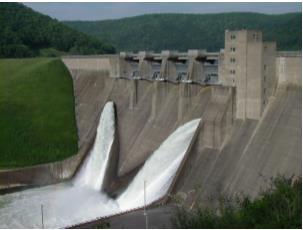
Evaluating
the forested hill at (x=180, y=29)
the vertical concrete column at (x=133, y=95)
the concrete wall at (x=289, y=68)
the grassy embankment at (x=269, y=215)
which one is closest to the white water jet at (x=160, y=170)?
the concrete wall at (x=289, y=68)

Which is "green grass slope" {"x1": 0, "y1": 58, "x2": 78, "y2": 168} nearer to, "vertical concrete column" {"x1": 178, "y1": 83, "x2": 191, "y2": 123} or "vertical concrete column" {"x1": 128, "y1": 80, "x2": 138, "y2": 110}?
"vertical concrete column" {"x1": 128, "y1": 80, "x2": 138, "y2": 110}

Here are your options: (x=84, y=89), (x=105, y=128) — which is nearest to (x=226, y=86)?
(x=105, y=128)

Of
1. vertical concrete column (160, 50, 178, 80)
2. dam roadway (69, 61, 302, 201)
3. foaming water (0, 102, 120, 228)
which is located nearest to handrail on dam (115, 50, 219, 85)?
vertical concrete column (160, 50, 178, 80)

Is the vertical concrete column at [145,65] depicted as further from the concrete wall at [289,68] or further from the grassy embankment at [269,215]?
the grassy embankment at [269,215]

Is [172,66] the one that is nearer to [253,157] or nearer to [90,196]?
[90,196]

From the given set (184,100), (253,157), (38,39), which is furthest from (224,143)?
(38,39)

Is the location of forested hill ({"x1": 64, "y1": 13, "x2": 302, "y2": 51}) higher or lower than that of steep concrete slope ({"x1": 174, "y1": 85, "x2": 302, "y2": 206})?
higher
